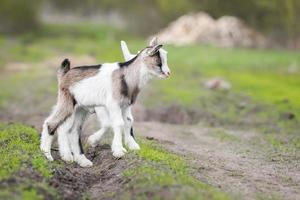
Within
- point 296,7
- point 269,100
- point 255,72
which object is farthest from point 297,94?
point 296,7

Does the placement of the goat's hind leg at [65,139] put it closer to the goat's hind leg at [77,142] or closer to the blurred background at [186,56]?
the goat's hind leg at [77,142]

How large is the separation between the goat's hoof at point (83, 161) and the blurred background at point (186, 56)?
478 centimetres

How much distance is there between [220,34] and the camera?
155ft

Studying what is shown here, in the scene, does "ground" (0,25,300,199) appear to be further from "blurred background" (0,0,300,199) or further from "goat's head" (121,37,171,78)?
"goat's head" (121,37,171,78)

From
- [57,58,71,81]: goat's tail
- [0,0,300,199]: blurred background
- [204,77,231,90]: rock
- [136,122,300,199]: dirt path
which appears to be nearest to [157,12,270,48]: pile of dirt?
[0,0,300,199]: blurred background

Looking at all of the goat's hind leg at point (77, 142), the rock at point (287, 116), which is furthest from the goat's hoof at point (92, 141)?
the rock at point (287, 116)

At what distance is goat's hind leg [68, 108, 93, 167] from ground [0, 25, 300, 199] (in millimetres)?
191

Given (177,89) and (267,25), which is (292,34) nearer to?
(267,25)

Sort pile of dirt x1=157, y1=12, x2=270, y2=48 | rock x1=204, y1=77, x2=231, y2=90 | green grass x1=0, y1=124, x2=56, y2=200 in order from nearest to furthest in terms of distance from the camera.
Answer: green grass x1=0, y1=124, x2=56, y2=200, rock x1=204, y1=77, x2=231, y2=90, pile of dirt x1=157, y1=12, x2=270, y2=48

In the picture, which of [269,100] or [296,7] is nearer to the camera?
[269,100]

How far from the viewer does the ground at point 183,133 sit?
1087 centimetres

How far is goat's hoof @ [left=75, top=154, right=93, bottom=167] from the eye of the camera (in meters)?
12.9

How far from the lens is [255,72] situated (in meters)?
35.0

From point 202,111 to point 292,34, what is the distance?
25040mm
